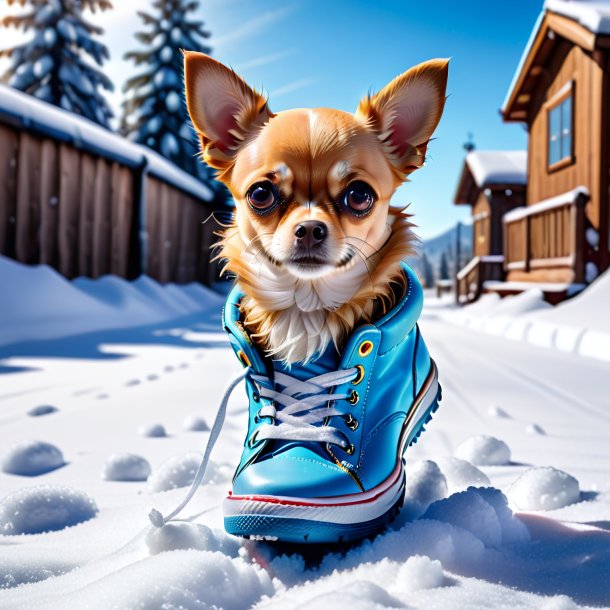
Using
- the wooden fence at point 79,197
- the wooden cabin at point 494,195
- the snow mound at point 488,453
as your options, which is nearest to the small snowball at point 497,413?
the snow mound at point 488,453

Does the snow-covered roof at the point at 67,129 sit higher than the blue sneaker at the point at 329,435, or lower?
higher

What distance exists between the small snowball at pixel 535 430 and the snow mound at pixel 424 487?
104 centimetres

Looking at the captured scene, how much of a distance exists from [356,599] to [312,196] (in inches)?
29.8

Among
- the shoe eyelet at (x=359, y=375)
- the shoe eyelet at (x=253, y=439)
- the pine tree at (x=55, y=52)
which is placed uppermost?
the pine tree at (x=55, y=52)

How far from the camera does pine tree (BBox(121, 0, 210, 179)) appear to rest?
1838cm

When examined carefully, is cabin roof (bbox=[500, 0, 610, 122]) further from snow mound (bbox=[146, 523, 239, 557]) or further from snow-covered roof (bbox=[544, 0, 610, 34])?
snow mound (bbox=[146, 523, 239, 557])

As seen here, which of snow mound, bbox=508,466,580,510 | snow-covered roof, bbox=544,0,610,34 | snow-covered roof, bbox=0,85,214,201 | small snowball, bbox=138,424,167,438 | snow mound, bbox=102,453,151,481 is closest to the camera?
snow mound, bbox=508,466,580,510

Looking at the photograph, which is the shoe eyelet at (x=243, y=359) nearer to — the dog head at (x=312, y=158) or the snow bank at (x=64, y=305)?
the dog head at (x=312, y=158)

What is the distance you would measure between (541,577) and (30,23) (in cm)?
1956

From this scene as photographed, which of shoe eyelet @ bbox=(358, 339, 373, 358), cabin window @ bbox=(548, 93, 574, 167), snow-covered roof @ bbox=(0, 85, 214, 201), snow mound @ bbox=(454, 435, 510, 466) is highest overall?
cabin window @ bbox=(548, 93, 574, 167)

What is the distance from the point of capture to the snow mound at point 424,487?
1321 millimetres

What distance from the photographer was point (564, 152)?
9898 mm

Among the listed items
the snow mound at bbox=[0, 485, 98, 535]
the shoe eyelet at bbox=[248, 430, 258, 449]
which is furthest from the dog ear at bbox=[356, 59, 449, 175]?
the snow mound at bbox=[0, 485, 98, 535]

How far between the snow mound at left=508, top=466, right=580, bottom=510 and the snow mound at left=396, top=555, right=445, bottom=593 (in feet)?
1.81
